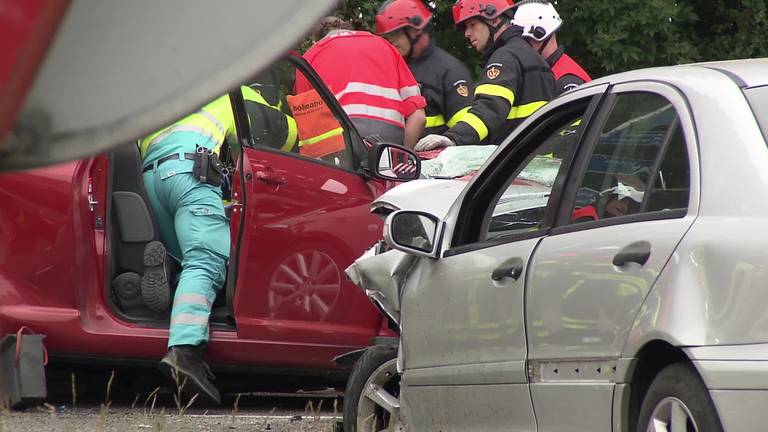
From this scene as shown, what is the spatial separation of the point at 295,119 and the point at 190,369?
132 centimetres

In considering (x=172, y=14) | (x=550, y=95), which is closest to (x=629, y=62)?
(x=550, y=95)

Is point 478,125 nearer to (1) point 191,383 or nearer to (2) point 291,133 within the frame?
(2) point 291,133

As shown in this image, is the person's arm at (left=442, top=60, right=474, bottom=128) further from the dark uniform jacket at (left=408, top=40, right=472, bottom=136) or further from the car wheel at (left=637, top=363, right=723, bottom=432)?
the car wheel at (left=637, top=363, right=723, bottom=432)

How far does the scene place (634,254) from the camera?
12.2 ft

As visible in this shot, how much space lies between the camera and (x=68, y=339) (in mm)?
6785

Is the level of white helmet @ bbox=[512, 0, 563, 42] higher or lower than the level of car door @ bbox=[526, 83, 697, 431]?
higher

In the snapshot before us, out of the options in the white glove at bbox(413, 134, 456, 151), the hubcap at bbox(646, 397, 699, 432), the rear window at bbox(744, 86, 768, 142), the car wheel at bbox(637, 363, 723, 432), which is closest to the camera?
the car wheel at bbox(637, 363, 723, 432)

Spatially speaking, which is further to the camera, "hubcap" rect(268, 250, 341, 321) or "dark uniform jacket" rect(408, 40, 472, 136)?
"dark uniform jacket" rect(408, 40, 472, 136)

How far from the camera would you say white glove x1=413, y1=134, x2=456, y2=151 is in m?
8.41

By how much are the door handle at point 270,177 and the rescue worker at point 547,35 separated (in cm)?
258

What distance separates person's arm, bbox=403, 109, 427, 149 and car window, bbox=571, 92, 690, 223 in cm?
432

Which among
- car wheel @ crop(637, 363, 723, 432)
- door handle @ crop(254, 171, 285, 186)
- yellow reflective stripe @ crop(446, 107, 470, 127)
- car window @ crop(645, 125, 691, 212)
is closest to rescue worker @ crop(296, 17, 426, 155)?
yellow reflective stripe @ crop(446, 107, 470, 127)

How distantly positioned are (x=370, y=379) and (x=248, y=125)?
5.24 ft

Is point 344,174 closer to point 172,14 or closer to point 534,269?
point 534,269
